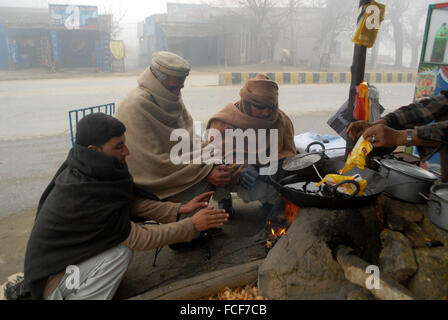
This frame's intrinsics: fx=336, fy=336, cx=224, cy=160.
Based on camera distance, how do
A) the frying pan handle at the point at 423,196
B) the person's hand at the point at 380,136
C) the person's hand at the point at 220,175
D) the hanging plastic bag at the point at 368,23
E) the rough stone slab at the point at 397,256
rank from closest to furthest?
the rough stone slab at the point at 397,256 < the person's hand at the point at 380,136 < the frying pan handle at the point at 423,196 < the hanging plastic bag at the point at 368,23 < the person's hand at the point at 220,175

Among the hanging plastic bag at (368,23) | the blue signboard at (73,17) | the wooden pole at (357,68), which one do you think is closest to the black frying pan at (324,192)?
the wooden pole at (357,68)

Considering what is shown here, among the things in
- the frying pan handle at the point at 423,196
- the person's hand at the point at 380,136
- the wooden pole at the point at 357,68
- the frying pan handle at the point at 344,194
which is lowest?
the frying pan handle at the point at 423,196

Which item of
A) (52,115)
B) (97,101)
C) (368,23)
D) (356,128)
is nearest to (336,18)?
(97,101)

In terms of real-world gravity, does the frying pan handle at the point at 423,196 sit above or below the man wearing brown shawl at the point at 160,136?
below

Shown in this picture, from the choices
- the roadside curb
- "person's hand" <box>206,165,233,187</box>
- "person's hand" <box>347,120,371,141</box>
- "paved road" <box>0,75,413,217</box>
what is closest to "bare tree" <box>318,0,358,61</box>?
the roadside curb

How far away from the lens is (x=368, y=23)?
3.14m

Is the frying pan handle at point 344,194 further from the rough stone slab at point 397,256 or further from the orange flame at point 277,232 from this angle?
the orange flame at point 277,232

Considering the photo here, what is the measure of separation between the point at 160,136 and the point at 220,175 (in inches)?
27.9

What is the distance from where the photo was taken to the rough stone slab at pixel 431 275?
2.28 m

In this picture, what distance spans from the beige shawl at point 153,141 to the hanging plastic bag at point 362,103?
1.60m

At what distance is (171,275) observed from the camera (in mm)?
2959

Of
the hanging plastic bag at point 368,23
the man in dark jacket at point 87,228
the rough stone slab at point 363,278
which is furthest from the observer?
the hanging plastic bag at point 368,23

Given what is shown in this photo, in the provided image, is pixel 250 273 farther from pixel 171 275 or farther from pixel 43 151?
pixel 43 151

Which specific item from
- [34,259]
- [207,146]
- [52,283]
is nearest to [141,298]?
[52,283]
